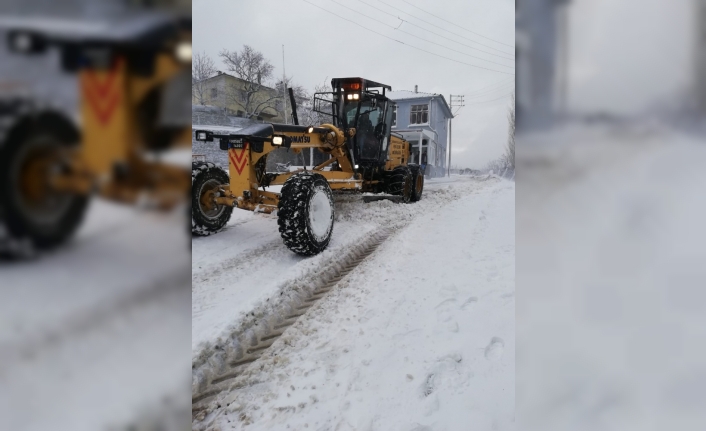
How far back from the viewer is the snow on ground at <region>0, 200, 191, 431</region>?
263 mm

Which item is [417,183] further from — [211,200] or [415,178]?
[211,200]

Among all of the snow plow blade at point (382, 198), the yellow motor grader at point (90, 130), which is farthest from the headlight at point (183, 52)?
the snow plow blade at point (382, 198)

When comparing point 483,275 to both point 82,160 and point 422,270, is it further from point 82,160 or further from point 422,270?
point 82,160

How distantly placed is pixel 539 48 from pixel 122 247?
19.8 inches

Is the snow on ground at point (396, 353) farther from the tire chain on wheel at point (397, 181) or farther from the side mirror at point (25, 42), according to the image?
the tire chain on wheel at point (397, 181)

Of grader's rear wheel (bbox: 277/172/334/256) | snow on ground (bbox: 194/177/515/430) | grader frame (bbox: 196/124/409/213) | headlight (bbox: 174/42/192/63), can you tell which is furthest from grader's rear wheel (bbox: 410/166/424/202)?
headlight (bbox: 174/42/192/63)

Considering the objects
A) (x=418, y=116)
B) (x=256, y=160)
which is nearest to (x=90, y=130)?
(x=256, y=160)

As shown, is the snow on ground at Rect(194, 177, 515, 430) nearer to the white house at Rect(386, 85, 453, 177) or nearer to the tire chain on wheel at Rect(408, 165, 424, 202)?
the white house at Rect(386, 85, 453, 177)

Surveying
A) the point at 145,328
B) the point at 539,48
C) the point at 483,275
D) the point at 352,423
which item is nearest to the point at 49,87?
the point at 145,328

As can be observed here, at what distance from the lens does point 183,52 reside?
12.3 inches

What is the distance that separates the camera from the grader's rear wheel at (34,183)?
25 centimetres

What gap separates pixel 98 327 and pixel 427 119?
2.30m

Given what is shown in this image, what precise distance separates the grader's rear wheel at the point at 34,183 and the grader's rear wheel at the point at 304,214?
1960mm

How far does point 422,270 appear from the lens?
2.11m
